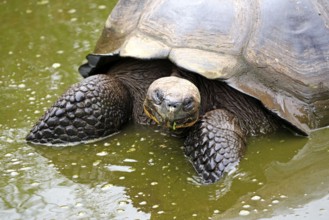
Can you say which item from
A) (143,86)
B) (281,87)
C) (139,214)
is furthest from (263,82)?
(139,214)

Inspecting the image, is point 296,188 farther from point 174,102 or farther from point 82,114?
point 82,114

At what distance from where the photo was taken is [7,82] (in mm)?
7090

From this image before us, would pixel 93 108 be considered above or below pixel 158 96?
below

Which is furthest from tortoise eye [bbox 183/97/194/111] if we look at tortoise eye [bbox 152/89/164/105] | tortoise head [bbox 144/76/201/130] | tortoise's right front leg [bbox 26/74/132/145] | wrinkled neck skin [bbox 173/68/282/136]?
tortoise's right front leg [bbox 26/74/132/145]

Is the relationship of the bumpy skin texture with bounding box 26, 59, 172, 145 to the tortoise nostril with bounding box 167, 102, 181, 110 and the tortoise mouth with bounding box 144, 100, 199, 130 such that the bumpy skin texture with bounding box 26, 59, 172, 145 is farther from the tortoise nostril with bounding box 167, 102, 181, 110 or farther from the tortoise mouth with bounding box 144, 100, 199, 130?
the tortoise nostril with bounding box 167, 102, 181, 110

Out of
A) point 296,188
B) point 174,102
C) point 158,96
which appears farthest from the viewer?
point 158,96

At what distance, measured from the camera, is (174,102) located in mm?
4992

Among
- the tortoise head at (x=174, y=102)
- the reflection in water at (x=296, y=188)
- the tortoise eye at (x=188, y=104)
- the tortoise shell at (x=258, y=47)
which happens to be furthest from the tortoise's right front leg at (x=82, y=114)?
the reflection in water at (x=296, y=188)

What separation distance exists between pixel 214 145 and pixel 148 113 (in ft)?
1.92

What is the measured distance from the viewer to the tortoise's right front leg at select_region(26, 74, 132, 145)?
566cm

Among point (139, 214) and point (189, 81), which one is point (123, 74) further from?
point (139, 214)

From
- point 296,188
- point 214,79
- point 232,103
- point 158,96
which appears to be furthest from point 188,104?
point 296,188

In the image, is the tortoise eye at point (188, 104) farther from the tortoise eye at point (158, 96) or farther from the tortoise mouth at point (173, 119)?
the tortoise eye at point (158, 96)

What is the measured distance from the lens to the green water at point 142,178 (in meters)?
4.70
